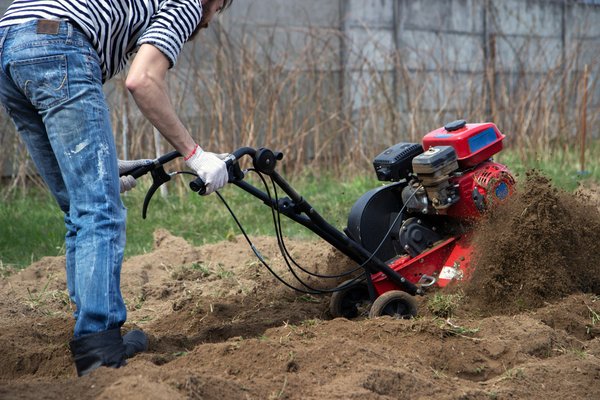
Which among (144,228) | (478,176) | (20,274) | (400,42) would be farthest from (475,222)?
(400,42)

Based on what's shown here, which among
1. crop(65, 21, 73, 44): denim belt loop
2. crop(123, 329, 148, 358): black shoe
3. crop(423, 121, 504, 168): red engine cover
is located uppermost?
crop(65, 21, 73, 44): denim belt loop

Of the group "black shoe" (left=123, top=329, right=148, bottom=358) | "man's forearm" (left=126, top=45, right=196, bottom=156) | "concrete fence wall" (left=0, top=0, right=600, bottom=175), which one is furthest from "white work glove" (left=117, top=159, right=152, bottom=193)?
"concrete fence wall" (left=0, top=0, right=600, bottom=175)

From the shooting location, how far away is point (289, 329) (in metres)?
3.90

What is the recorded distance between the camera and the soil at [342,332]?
3.00 meters

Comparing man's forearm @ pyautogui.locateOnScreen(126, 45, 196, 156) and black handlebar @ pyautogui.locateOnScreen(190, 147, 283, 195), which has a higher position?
man's forearm @ pyautogui.locateOnScreen(126, 45, 196, 156)

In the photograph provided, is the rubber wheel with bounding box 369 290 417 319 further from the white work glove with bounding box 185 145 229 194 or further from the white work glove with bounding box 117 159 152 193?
the white work glove with bounding box 117 159 152 193

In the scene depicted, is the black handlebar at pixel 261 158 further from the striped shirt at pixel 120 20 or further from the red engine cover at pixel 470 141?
the red engine cover at pixel 470 141

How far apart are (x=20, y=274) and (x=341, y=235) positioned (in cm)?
261

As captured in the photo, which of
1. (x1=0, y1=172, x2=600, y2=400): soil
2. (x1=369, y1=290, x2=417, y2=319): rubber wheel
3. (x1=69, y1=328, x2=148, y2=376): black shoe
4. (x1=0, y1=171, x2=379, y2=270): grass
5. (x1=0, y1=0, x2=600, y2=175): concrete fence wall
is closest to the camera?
(x1=0, y1=172, x2=600, y2=400): soil

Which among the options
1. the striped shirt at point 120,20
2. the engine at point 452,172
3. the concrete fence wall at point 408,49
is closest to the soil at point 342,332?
the engine at point 452,172

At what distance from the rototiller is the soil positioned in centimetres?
12

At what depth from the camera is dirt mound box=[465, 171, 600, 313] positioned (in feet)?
14.1

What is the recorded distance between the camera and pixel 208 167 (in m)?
3.46

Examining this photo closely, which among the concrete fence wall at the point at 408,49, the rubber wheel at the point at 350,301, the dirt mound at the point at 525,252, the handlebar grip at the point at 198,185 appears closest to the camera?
the handlebar grip at the point at 198,185
